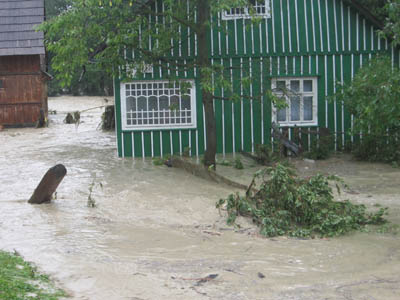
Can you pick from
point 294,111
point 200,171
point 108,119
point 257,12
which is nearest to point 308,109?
point 294,111

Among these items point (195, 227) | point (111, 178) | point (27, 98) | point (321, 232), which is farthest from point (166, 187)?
point (27, 98)

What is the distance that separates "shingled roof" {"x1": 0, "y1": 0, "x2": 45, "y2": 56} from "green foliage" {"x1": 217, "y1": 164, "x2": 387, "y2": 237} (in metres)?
16.5

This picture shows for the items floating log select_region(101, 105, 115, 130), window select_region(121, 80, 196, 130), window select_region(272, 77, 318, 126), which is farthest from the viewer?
floating log select_region(101, 105, 115, 130)

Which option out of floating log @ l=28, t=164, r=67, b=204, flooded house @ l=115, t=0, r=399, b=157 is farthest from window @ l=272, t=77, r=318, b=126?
floating log @ l=28, t=164, r=67, b=204

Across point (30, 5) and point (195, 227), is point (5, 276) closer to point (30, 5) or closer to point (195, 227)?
point (195, 227)

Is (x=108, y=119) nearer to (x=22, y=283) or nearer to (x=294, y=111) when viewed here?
(x=294, y=111)

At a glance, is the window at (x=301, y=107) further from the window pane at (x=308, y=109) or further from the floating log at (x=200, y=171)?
the floating log at (x=200, y=171)

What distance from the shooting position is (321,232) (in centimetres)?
878

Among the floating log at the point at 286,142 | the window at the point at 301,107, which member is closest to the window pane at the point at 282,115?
the window at the point at 301,107

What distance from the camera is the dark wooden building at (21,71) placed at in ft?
78.6

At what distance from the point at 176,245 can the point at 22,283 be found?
8.66 feet

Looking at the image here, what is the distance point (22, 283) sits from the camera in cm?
588

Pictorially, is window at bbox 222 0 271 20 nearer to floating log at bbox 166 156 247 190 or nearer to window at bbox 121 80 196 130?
window at bbox 121 80 196 130

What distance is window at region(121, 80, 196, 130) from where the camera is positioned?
1625cm
